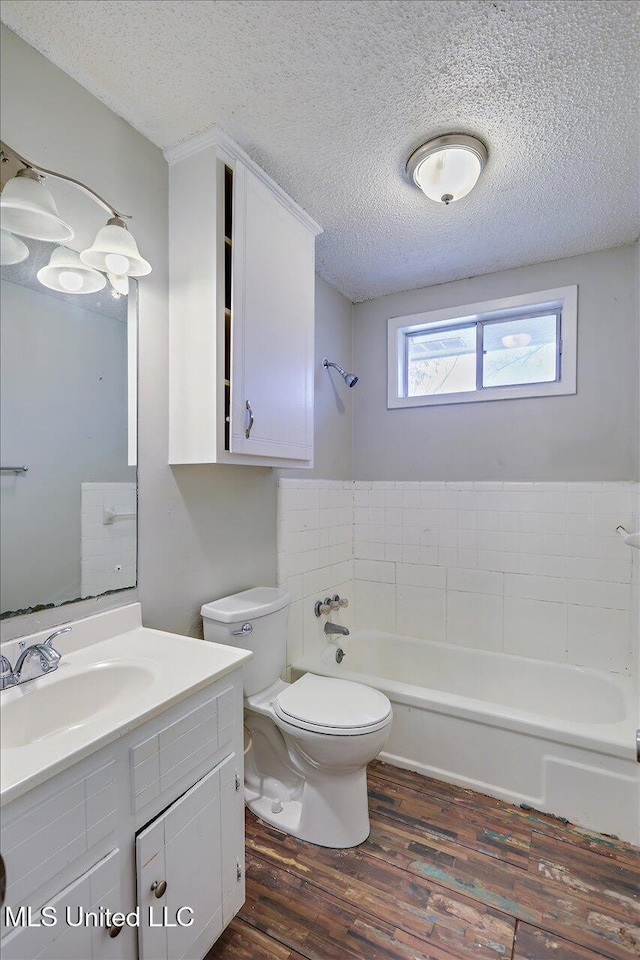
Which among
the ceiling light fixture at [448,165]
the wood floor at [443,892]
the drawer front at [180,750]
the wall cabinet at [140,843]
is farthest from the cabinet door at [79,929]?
the ceiling light fixture at [448,165]

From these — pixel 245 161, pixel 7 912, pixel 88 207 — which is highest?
pixel 245 161

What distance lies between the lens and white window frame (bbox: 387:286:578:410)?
2436 mm

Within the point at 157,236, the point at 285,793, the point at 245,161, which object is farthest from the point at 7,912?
the point at 245,161

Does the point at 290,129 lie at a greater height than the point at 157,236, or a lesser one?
greater

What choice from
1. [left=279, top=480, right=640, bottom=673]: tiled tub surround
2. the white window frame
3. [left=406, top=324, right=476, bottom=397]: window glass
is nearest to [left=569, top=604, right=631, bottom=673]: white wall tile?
[left=279, top=480, right=640, bottom=673]: tiled tub surround

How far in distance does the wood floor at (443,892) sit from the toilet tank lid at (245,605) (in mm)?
844

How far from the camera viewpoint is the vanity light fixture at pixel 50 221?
1.15 m

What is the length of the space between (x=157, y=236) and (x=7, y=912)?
1.83 m

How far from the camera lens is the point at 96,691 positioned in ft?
4.04

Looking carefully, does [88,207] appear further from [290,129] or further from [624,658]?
[624,658]

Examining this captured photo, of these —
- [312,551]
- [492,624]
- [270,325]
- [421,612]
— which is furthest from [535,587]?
[270,325]

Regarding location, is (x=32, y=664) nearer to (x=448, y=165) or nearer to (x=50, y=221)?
(x=50, y=221)

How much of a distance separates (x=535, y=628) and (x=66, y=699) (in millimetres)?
2260

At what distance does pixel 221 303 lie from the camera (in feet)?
5.19
